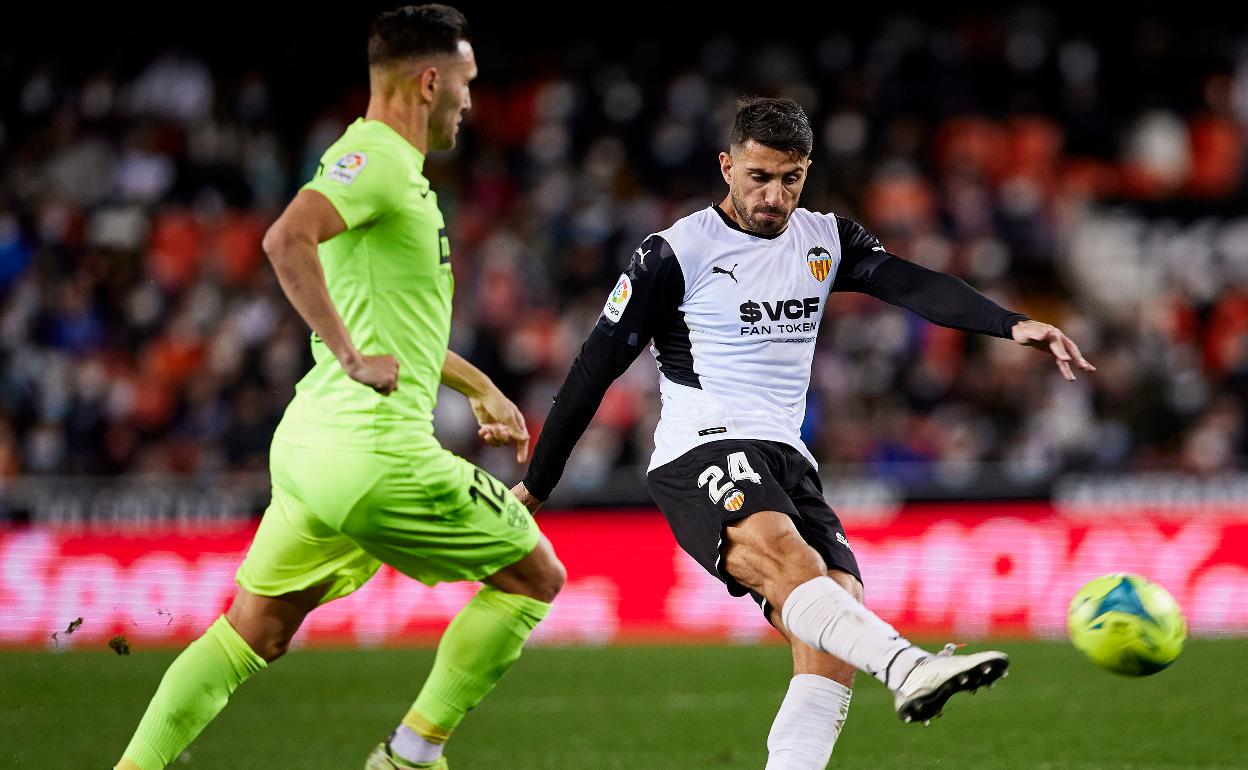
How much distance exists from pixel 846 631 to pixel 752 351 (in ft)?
4.31

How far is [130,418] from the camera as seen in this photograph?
15.7 metres

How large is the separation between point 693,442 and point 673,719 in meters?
3.49

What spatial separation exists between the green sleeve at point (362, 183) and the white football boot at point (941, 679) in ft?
6.65

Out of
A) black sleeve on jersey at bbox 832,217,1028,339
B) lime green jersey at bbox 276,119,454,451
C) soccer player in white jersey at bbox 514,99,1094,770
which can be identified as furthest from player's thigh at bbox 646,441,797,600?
lime green jersey at bbox 276,119,454,451

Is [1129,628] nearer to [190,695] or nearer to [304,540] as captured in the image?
[304,540]

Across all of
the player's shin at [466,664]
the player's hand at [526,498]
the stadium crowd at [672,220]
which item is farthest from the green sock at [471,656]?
the stadium crowd at [672,220]

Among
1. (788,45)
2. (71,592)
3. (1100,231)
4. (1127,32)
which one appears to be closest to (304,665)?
(71,592)

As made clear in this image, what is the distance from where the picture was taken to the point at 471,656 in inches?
211

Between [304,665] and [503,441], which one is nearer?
[503,441]

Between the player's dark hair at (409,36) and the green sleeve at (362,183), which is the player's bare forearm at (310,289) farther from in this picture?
the player's dark hair at (409,36)

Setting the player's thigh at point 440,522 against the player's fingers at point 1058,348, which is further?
the player's fingers at point 1058,348

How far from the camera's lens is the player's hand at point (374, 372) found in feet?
15.2

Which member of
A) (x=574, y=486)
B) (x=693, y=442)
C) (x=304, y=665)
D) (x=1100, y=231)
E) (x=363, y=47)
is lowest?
(x=304, y=665)

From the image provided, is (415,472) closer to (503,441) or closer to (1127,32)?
(503,441)
